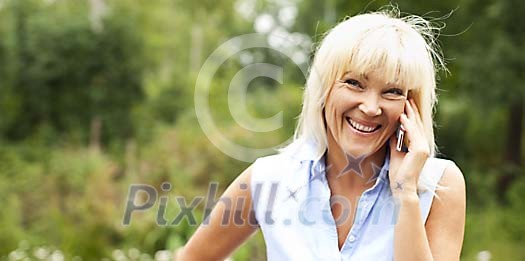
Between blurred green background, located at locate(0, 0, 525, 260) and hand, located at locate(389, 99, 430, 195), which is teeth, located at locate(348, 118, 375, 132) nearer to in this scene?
hand, located at locate(389, 99, 430, 195)

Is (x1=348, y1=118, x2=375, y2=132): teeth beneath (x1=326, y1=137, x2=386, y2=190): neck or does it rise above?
above

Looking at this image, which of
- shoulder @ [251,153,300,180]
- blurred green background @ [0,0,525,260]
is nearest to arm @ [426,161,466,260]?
shoulder @ [251,153,300,180]

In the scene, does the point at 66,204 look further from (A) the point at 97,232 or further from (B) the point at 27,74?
(B) the point at 27,74

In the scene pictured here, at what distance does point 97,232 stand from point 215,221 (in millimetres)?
4208

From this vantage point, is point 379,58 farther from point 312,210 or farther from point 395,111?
point 312,210

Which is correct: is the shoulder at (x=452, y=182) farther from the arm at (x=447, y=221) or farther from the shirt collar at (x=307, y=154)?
the shirt collar at (x=307, y=154)

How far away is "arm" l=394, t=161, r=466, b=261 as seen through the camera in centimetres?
106

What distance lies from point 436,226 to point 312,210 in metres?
0.18

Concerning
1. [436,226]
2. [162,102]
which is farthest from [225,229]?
[162,102]

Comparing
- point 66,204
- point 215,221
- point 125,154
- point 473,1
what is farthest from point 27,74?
point 215,221

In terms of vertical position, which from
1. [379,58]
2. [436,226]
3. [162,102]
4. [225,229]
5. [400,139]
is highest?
[379,58]

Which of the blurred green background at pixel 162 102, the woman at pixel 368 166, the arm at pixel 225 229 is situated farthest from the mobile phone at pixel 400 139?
the blurred green background at pixel 162 102

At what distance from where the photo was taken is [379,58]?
1.08 m

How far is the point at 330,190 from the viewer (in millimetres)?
1182
